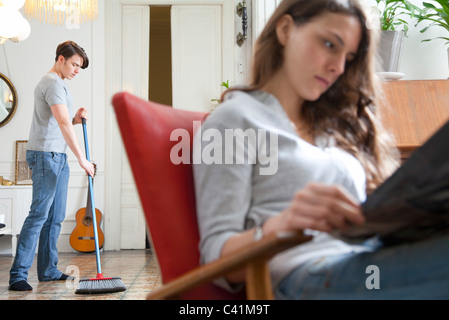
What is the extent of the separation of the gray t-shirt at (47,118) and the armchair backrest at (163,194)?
244cm

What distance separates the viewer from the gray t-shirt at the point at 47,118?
3.24m

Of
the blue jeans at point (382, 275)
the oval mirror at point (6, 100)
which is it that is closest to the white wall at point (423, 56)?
the blue jeans at point (382, 275)

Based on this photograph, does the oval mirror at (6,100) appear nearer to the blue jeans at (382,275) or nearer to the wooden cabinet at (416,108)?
the wooden cabinet at (416,108)

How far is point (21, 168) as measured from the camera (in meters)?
5.52

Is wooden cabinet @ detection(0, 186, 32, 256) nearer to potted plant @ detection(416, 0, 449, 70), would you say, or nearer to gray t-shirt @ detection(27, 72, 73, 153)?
gray t-shirt @ detection(27, 72, 73, 153)

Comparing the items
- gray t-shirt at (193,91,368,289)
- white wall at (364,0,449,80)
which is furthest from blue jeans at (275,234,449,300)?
white wall at (364,0,449,80)

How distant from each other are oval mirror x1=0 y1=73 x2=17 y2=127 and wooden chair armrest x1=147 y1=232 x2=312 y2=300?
525 cm

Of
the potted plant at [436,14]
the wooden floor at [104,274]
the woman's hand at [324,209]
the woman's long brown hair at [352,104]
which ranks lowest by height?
the wooden floor at [104,274]

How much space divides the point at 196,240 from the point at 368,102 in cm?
57

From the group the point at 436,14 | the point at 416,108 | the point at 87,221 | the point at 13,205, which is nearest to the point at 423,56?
the point at 436,14

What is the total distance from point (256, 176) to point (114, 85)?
504 centimetres

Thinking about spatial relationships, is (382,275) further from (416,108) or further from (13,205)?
(13,205)

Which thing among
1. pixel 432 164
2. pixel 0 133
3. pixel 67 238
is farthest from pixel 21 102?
pixel 432 164

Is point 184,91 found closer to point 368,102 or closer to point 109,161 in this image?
point 109,161
